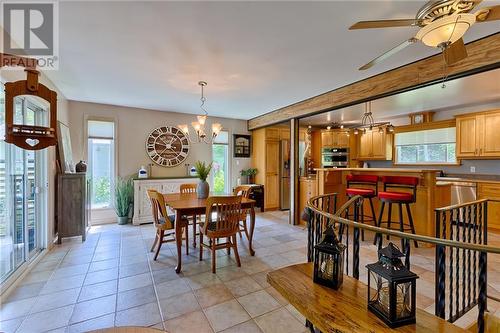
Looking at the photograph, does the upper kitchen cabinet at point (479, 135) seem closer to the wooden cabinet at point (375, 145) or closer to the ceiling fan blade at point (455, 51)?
the wooden cabinet at point (375, 145)

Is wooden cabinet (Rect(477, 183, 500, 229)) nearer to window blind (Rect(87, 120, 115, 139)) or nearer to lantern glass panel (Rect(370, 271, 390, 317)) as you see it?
lantern glass panel (Rect(370, 271, 390, 317))

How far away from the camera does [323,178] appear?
4.64m

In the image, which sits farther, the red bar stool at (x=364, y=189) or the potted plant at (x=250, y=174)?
the potted plant at (x=250, y=174)

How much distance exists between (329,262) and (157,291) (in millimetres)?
1940

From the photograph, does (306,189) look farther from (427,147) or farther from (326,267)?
(326,267)

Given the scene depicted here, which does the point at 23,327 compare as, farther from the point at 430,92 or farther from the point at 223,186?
the point at 430,92

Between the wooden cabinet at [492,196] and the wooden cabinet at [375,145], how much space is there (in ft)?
7.04

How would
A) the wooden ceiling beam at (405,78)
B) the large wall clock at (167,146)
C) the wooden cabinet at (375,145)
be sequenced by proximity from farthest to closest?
the wooden cabinet at (375,145) → the large wall clock at (167,146) → the wooden ceiling beam at (405,78)

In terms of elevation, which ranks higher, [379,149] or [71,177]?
[379,149]

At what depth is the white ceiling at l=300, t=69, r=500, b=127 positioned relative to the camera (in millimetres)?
3557

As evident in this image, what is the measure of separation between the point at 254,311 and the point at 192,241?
7.07 feet

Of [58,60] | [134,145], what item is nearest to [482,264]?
[58,60]

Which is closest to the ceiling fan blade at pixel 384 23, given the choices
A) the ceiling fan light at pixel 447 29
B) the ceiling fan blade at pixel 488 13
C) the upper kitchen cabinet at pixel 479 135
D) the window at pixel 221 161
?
the ceiling fan light at pixel 447 29

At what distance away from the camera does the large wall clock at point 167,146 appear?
552 centimetres
